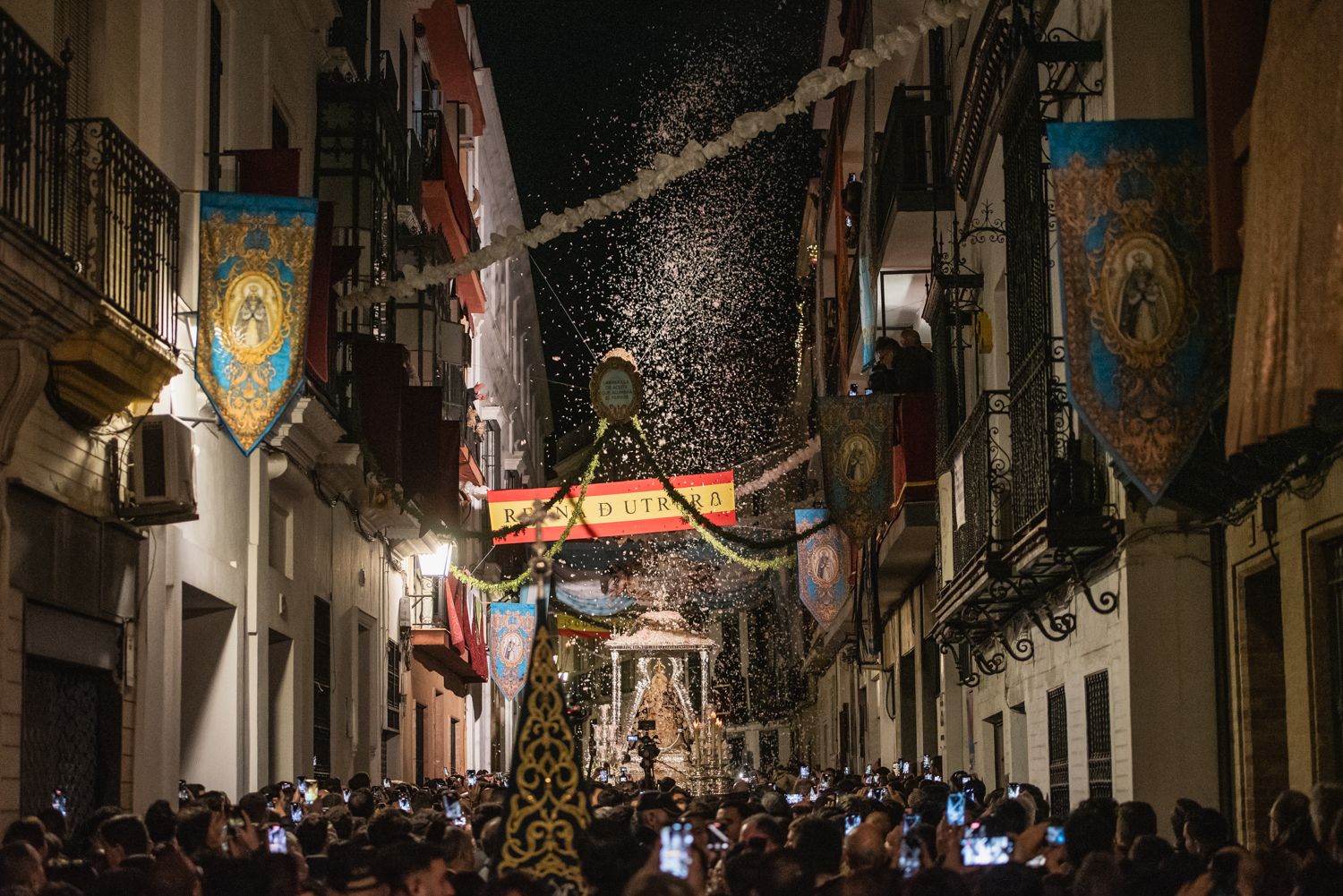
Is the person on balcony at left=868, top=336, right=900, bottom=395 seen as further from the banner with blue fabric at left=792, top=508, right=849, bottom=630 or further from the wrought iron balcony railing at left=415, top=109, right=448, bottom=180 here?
the wrought iron balcony railing at left=415, top=109, right=448, bottom=180

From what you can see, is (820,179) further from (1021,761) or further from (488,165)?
(1021,761)

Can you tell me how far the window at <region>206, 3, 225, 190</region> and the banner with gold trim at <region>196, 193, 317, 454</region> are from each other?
2740 mm

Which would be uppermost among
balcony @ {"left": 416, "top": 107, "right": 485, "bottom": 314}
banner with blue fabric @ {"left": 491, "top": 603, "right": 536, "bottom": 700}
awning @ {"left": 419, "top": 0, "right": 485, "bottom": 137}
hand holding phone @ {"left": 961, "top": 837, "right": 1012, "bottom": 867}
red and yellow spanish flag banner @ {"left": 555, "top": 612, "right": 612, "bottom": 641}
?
awning @ {"left": 419, "top": 0, "right": 485, "bottom": 137}

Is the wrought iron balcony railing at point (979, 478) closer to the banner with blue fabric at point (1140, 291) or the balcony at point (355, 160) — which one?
the banner with blue fabric at point (1140, 291)

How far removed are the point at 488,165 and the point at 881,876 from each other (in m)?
42.5

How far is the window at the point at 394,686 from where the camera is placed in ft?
96.5

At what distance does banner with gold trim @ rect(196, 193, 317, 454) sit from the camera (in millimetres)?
13992

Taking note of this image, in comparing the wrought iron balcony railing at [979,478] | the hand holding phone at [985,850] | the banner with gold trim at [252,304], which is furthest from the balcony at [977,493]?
the hand holding phone at [985,850]

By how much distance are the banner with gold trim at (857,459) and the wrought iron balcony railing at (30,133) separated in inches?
451

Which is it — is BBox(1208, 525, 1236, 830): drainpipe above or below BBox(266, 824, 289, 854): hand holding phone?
above

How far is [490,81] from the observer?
1818 inches

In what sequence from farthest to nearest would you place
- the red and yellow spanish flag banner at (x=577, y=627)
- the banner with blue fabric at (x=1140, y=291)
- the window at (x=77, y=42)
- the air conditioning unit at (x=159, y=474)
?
1. the red and yellow spanish flag banner at (x=577, y=627)
2. the air conditioning unit at (x=159, y=474)
3. the window at (x=77, y=42)
4. the banner with blue fabric at (x=1140, y=291)

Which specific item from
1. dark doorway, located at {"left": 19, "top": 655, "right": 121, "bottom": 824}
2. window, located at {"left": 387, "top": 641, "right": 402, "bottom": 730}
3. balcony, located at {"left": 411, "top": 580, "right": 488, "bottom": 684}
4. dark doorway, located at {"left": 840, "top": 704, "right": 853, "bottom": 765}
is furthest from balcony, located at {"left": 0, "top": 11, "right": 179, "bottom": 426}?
dark doorway, located at {"left": 840, "top": 704, "right": 853, "bottom": 765}

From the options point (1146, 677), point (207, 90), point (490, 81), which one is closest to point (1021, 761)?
point (1146, 677)
